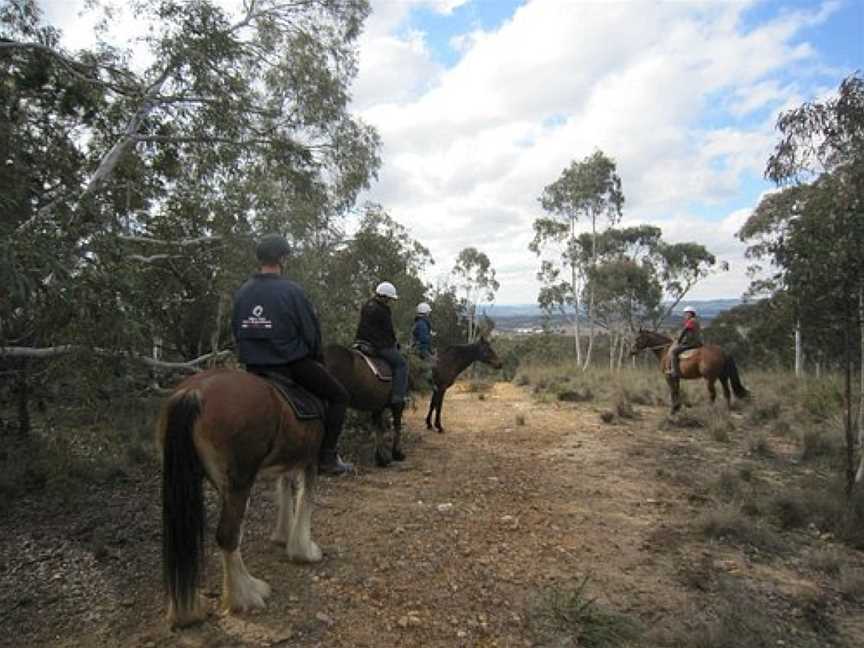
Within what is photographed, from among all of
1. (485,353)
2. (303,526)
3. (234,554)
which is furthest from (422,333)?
(234,554)

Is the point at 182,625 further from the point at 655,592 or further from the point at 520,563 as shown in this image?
the point at 655,592

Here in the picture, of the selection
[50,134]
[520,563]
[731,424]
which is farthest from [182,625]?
[731,424]

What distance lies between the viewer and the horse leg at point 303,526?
14.4ft

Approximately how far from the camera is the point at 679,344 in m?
12.2

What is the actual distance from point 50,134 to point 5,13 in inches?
97.2

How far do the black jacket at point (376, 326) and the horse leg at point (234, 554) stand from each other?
3957 millimetres

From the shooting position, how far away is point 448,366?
405 inches

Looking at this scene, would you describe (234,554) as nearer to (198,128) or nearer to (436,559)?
(436,559)

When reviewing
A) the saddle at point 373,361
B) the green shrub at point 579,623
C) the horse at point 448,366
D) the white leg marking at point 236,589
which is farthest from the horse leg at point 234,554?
the horse at point 448,366

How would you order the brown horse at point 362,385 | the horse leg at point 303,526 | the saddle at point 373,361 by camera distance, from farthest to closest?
the saddle at point 373,361 < the brown horse at point 362,385 < the horse leg at point 303,526

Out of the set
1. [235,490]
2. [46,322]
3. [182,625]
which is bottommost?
[182,625]

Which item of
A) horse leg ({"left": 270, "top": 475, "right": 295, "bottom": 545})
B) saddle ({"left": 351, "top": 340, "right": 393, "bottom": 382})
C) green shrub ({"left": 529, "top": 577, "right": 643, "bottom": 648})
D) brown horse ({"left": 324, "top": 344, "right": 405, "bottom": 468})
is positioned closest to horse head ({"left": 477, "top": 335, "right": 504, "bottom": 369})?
brown horse ({"left": 324, "top": 344, "right": 405, "bottom": 468})

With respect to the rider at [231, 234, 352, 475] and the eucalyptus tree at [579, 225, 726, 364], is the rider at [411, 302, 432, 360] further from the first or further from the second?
the eucalyptus tree at [579, 225, 726, 364]

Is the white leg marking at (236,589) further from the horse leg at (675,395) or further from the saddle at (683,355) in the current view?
the saddle at (683,355)
